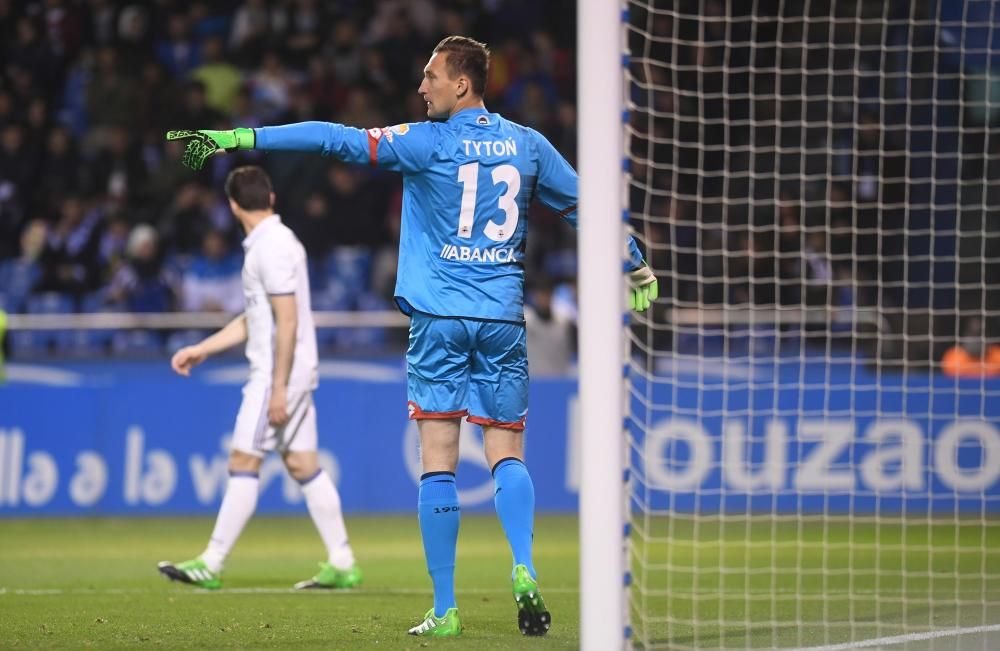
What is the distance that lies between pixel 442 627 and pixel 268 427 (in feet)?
8.34

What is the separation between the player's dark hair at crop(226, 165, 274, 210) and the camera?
775 cm

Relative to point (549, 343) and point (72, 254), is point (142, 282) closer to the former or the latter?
point (72, 254)

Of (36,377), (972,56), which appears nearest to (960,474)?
(972,56)

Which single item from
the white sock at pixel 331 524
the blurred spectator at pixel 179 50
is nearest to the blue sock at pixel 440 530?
the white sock at pixel 331 524

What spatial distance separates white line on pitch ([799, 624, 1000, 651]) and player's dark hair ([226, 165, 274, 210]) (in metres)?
3.86

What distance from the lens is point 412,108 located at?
1562 centimetres

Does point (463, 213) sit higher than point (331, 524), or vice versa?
point (463, 213)

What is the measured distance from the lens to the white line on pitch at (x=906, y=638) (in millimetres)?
5340

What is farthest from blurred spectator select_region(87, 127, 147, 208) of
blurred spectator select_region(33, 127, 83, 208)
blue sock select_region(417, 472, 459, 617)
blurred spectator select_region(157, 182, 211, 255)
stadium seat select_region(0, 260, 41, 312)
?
blue sock select_region(417, 472, 459, 617)

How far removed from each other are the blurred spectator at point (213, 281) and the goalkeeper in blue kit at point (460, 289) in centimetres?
819

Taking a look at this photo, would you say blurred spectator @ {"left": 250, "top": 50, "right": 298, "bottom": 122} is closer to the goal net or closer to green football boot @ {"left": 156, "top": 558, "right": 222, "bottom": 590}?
the goal net

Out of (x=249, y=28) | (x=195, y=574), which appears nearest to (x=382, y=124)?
(x=249, y=28)

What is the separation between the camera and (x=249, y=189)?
7754 millimetres

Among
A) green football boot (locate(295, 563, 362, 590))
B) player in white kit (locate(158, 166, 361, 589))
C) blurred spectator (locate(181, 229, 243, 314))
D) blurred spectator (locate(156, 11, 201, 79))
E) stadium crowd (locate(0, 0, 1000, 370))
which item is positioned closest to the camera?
player in white kit (locate(158, 166, 361, 589))
